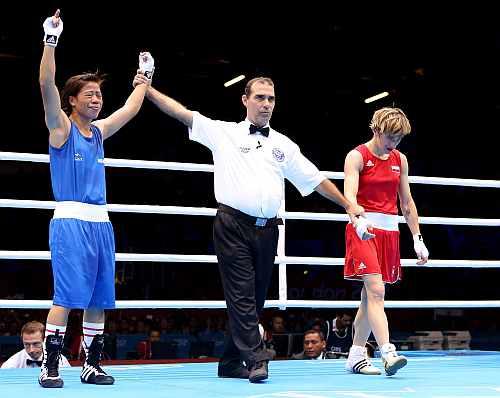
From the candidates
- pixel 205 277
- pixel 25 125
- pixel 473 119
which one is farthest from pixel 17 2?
pixel 473 119

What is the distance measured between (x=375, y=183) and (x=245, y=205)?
0.74 metres

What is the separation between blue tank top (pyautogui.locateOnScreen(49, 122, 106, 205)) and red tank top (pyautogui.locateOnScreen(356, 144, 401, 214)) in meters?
1.33

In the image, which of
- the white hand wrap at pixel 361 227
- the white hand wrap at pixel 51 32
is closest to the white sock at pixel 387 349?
the white hand wrap at pixel 361 227

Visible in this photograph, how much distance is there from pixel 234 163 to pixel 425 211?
13.2 metres

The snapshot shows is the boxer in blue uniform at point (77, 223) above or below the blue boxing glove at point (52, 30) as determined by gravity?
below

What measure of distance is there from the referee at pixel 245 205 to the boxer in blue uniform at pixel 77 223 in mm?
364

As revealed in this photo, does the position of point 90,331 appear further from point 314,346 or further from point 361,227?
point 314,346

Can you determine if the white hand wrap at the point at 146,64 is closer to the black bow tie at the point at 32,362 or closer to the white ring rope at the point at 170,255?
the white ring rope at the point at 170,255

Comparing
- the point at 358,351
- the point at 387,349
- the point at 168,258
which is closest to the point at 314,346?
the point at 168,258

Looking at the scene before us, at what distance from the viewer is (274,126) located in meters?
15.6

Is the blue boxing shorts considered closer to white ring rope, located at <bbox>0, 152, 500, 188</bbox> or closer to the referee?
the referee

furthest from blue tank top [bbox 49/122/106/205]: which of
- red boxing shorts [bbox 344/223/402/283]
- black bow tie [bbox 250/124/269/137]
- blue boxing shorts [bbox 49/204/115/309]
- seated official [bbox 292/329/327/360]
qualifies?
seated official [bbox 292/329/327/360]

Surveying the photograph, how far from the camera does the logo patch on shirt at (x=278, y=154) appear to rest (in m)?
3.87

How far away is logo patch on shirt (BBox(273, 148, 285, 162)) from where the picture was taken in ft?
12.7
